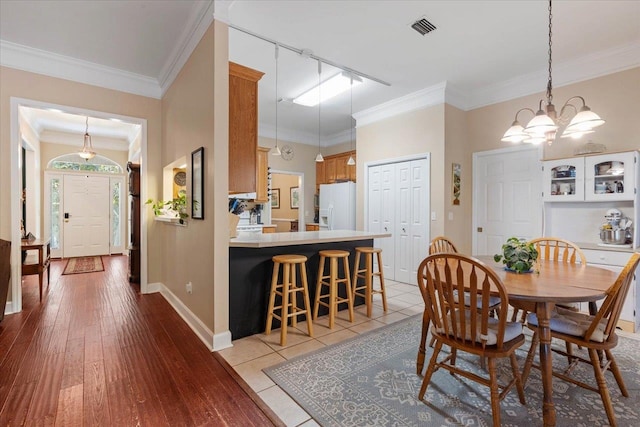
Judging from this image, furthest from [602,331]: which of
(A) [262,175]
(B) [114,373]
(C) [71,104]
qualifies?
(C) [71,104]

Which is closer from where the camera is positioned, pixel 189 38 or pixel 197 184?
pixel 197 184

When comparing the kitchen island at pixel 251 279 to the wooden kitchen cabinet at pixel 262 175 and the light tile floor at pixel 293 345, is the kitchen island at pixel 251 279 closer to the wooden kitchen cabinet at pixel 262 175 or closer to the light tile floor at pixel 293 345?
the light tile floor at pixel 293 345

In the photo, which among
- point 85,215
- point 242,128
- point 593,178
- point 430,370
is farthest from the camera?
point 85,215

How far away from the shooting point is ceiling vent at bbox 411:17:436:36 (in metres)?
2.89

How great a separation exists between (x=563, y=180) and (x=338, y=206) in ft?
11.7

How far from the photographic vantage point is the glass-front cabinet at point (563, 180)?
3498mm

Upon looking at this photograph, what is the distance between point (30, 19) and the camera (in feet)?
9.53

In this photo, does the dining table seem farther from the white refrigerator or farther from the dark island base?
the white refrigerator

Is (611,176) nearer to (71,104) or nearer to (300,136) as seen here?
(300,136)

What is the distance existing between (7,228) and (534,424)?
5.17m

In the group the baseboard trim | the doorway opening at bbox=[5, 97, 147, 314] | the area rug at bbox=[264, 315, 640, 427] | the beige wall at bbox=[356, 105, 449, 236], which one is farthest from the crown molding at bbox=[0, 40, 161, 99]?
the area rug at bbox=[264, 315, 640, 427]

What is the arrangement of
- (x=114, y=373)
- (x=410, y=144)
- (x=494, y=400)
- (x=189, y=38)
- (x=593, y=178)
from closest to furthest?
(x=494, y=400)
(x=114, y=373)
(x=189, y=38)
(x=593, y=178)
(x=410, y=144)

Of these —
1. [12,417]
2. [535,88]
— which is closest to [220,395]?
[12,417]

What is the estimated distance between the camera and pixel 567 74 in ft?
12.1
